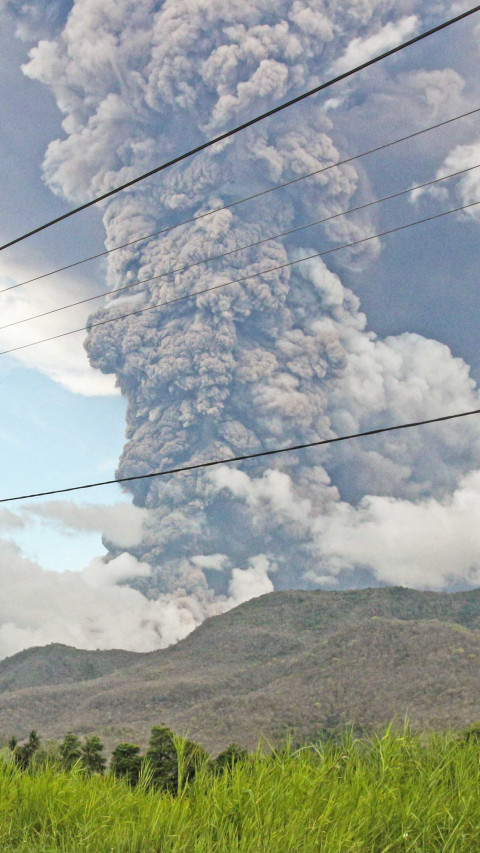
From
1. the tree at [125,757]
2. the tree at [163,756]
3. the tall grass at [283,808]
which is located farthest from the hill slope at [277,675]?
the tall grass at [283,808]

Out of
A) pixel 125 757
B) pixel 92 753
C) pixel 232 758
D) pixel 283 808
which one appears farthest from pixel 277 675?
pixel 283 808

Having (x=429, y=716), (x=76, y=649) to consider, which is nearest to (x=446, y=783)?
(x=429, y=716)

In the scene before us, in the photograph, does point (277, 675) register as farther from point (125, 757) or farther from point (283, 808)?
point (283, 808)

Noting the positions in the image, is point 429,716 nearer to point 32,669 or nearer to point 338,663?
point 338,663

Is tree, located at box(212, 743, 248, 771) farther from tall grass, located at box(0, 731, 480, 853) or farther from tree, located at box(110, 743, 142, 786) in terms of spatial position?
tree, located at box(110, 743, 142, 786)

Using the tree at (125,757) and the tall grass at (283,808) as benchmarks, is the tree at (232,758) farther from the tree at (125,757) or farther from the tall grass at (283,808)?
the tree at (125,757)
